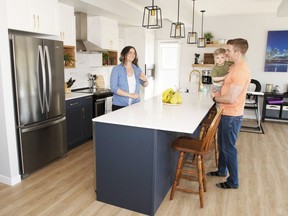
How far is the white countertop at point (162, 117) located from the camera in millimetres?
2086

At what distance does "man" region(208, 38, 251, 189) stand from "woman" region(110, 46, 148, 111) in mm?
1028

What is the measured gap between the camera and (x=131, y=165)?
2242 millimetres

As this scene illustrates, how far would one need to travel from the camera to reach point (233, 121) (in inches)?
102

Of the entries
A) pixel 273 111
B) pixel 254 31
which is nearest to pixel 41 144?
pixel 273 111

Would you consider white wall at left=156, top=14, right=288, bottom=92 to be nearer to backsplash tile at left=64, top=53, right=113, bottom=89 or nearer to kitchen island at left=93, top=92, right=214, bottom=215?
backsplash tile at left=64, top=53, right=113, bottom=89

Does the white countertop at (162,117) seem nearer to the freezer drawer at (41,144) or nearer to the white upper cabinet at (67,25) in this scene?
the freezer drawer at (41,144)

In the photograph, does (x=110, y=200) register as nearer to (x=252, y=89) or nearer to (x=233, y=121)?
(x=233, y=121)

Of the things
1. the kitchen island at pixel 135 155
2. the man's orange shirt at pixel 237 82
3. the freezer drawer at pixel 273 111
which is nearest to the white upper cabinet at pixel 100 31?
the kitchen island at pixel 135 155

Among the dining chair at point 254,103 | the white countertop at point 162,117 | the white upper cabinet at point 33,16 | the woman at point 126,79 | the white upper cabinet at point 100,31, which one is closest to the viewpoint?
the white countertop at point 162,117

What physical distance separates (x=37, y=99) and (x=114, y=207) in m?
1.55

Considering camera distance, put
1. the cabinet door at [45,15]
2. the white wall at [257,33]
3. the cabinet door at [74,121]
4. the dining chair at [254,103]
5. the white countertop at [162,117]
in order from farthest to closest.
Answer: the white wall at [257,33], the dining chair at [254,103], the cabinet door at [74,121], the cabinet door at [45,15], the white countertop at [162,117]

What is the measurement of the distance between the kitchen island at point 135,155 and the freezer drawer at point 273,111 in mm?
4129

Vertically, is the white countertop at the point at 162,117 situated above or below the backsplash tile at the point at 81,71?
below

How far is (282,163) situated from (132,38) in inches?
180
